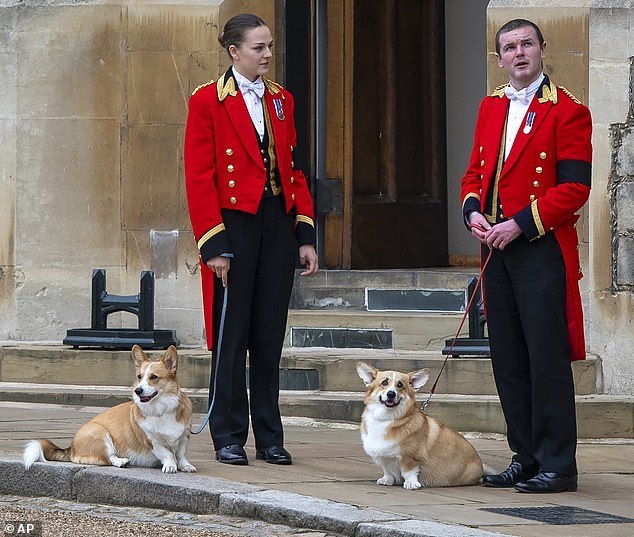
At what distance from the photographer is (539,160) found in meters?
6.51

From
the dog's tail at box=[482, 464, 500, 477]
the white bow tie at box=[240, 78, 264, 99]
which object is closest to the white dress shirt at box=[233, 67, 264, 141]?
the white bow tie at box=[240, 78, 264, 99]

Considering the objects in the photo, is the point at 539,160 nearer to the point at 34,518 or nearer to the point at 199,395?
the point at 34,518

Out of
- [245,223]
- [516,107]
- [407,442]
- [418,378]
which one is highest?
[516,107]

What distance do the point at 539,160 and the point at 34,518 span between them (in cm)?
256

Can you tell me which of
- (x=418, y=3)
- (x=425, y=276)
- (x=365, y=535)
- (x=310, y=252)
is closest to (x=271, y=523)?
(x=365, y=535)

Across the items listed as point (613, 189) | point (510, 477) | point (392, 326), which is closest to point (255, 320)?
point (510, 477)

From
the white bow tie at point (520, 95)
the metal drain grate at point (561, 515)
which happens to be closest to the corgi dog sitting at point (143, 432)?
the metal drain grate at point (561, 515)

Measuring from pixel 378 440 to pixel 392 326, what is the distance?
3320mm

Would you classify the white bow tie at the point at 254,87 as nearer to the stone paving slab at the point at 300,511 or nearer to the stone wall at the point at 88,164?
the stone paving slab at the point at 300,511

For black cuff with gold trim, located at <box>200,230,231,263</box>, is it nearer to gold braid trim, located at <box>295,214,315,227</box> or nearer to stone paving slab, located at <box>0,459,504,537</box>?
gold braid trim, located at <box>295,214,315,227</box>

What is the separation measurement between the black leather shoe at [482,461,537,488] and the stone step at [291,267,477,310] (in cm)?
378

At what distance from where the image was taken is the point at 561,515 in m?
5.93

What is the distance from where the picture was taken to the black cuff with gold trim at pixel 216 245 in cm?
688

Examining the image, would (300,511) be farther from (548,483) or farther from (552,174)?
(552,174)
